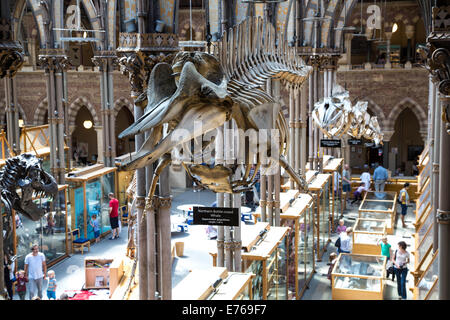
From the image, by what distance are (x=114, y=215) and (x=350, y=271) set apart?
656 cm

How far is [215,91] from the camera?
4191mm

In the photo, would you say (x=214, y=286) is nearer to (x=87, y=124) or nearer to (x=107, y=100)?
(x=107, y=100)

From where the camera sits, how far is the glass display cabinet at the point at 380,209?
1639 cm

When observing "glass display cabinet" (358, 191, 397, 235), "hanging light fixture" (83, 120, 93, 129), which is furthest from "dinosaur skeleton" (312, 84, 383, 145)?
"hanging light fixture" (83, 120, 93, 129)

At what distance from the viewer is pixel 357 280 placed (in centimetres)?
1120

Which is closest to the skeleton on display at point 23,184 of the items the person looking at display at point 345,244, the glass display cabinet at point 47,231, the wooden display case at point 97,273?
the glass display cabinet at point 47,231

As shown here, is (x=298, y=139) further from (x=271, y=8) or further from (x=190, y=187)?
(x=190, y=187)

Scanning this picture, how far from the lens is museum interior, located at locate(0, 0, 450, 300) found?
4809 millimetres

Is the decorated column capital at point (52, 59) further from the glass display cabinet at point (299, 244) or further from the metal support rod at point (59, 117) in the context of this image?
the glass display cabinet at point (299, 244)

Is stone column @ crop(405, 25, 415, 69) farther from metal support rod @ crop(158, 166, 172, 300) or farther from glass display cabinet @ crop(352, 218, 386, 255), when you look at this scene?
metal support rod @ crop(158, 166, 172, 300)

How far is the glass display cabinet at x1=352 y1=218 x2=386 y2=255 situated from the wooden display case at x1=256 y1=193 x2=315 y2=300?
145cm

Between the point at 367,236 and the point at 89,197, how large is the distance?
261 inches

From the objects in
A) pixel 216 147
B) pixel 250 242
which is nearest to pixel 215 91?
pixel 216 147

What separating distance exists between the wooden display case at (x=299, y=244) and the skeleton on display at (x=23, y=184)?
11.8ft
